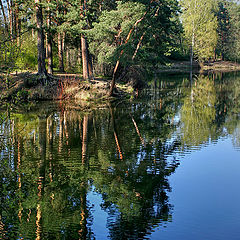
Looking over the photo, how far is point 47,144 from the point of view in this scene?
43.6 ft

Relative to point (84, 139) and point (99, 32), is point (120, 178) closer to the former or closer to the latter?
point (84, 139)

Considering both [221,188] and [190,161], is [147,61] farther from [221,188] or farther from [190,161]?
[221,188]

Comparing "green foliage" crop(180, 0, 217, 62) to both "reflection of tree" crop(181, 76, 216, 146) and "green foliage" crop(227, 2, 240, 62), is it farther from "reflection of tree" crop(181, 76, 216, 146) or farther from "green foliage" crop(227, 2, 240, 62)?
"reflection of tree" crop(181, 76, 216, 146)

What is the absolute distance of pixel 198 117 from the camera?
1912 centimetres

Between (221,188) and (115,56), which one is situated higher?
(115,56)

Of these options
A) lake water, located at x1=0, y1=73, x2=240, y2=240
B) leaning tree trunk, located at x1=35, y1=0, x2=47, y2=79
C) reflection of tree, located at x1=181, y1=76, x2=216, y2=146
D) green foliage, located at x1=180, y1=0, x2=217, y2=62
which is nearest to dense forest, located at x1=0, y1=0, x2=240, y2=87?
leaning tree trunk, located at x1=35, y1=0, x2=47, y2=79

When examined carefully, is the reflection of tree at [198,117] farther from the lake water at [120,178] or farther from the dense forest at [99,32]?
the dense forest at [99,32]

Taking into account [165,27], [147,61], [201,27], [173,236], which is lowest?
[173,236]

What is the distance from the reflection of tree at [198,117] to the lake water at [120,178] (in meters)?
0.09

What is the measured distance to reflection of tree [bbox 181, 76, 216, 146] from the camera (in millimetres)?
14695

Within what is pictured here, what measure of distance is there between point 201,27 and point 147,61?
4224 centimetres

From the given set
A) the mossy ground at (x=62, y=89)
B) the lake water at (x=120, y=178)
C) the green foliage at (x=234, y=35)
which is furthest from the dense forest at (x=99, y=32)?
the green foliage at (x=234, y=35)

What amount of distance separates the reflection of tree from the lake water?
0.30 feet

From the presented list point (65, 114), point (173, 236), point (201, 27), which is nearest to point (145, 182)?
point (173, 236)
